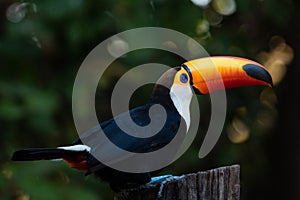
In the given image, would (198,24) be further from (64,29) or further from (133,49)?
(64,29)

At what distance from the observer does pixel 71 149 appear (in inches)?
113

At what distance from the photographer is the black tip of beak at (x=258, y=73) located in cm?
304

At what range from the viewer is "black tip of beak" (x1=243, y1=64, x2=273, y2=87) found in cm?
304

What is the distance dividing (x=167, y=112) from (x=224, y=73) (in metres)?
0.32

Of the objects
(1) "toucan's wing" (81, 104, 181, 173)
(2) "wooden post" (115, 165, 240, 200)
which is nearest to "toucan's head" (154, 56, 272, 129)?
(1) "toucan's wing" (81, 104, 181, 173)

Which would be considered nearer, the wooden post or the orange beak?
the wooden post

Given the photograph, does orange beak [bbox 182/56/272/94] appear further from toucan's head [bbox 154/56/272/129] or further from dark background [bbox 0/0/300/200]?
dark background [bbox 0/0/300/200]

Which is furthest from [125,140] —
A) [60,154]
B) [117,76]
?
[117,76]

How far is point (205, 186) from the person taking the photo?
2510 mm

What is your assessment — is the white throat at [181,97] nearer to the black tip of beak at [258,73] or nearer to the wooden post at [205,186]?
the black tip of beak at [258,73]

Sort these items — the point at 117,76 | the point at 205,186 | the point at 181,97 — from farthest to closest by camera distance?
the point at 117,76 < the point at 181,97 < the point at 205,186

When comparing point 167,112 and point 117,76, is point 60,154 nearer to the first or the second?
point 167,112

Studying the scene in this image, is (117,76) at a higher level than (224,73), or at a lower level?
lower

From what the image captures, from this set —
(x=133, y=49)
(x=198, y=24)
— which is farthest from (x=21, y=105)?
(x=198, y=24)
